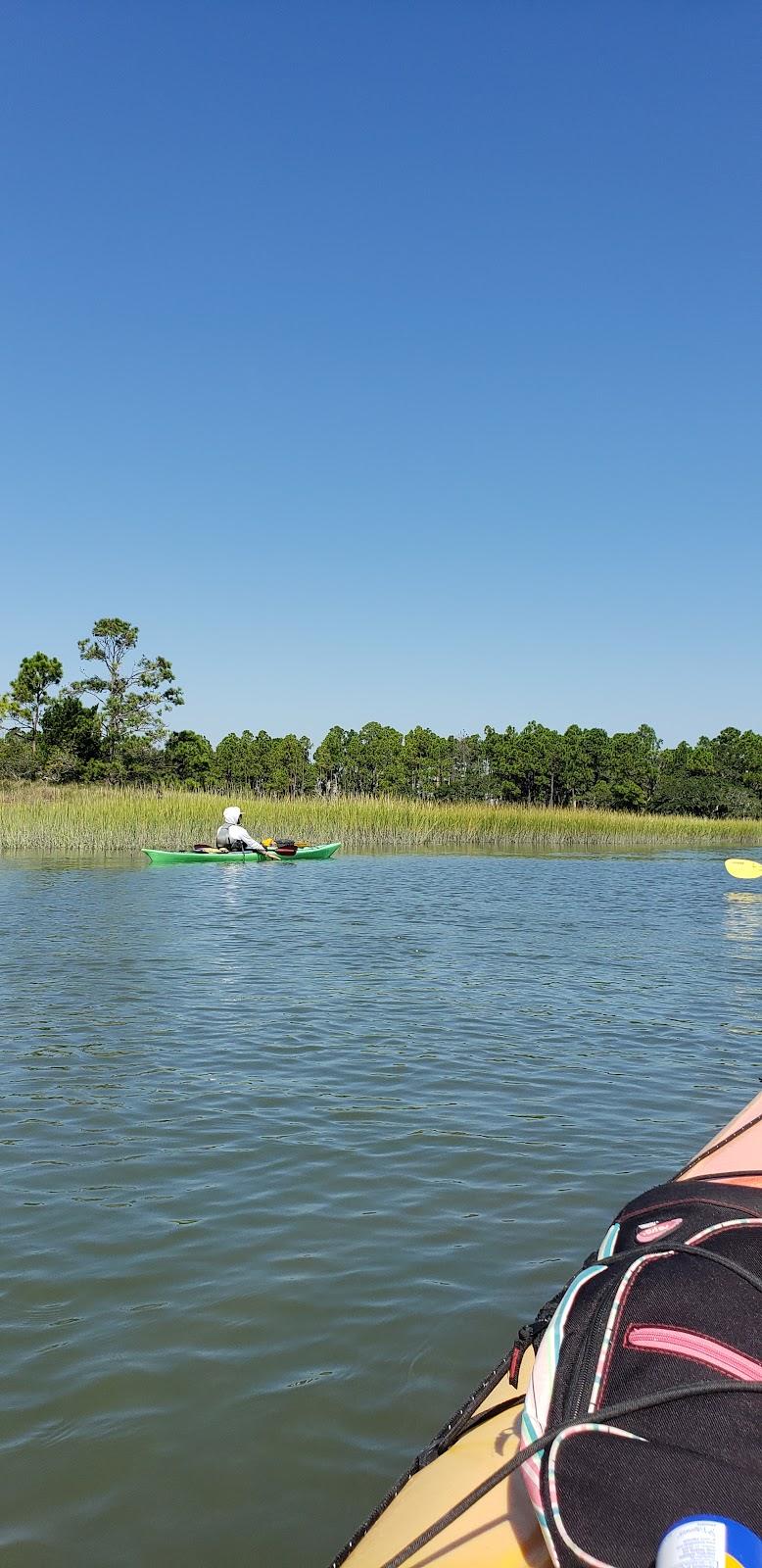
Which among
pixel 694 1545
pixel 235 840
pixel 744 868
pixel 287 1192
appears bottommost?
pixel 287 1192

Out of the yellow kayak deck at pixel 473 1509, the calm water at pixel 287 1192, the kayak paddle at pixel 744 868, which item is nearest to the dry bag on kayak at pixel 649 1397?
the yellow kayak deck at pixel 473 1509

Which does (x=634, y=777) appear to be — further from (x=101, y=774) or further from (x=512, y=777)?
(x=101, y=774)

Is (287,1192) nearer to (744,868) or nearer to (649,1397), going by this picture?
(649,1397)

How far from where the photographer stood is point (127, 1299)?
337 cm

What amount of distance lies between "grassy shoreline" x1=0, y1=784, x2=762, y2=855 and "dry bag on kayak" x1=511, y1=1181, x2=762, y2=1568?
21.0 metres

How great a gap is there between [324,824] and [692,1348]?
2368cm

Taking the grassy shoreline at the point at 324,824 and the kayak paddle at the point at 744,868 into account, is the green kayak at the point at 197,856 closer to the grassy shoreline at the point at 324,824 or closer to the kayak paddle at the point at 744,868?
the grassy shoreline at the point at 324,824

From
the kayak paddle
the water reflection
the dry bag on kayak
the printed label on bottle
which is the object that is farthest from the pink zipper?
the kayak paddle

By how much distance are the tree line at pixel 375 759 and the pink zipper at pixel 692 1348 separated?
27.0 m

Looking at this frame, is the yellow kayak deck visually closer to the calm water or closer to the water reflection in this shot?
the calm water

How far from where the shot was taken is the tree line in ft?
124

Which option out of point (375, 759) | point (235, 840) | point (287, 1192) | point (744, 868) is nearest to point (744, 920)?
point (744, 868)

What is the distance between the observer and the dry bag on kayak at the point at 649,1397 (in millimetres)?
1435

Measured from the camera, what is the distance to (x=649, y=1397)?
1.52m
